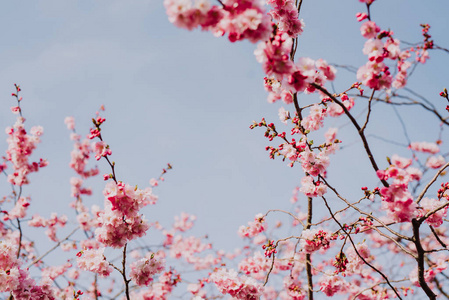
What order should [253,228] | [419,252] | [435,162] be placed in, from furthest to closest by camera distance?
1. [435,162]
2. [253,228]
3. [419,252]

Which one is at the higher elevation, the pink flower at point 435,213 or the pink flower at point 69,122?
the pink flower at point 69,122

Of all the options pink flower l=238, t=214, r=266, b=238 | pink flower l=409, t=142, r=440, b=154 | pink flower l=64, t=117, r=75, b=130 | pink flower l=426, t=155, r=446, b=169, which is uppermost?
pink flower l=64, t=117, r=75, b=130

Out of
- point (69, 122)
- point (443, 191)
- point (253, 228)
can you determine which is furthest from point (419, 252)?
point (69, 122)

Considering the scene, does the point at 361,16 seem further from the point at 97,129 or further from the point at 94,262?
the point at 94,262

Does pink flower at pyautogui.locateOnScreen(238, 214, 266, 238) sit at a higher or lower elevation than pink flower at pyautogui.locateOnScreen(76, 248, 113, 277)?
higher

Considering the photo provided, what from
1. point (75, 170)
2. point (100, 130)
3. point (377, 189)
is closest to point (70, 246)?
point (75, 170)

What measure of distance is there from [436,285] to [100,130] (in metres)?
8.30

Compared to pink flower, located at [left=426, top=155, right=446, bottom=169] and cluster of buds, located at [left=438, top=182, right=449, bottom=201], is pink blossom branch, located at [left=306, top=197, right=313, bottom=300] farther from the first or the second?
pink flower, located at [left=426, top=155, right=446, bottom=169]

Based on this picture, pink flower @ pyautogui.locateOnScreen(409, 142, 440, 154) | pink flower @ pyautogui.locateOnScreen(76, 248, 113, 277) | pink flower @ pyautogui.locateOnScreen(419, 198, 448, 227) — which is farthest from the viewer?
pink flower @ pyautogui.locateOnScreen(409, 142, 440, 154)

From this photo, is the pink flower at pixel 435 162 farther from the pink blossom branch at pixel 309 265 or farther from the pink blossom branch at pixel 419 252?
the pink blossom branch at pixel 419 252

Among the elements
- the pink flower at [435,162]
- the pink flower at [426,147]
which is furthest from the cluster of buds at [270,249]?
the pink flower at [426,147]

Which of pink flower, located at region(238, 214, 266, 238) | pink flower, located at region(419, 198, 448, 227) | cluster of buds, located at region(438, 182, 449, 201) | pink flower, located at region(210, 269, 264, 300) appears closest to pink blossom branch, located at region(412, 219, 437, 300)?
pink flower, located at region(419, 198, 448, 227)

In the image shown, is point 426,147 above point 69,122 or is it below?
below

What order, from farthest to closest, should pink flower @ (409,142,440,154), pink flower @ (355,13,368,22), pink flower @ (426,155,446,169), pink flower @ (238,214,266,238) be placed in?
pink flower @ (409,142,440,154) < pink flower @ (426,155,446,169) < pink flower @ (238,214,266,238) < pink flower @ (355,13,368,22)
